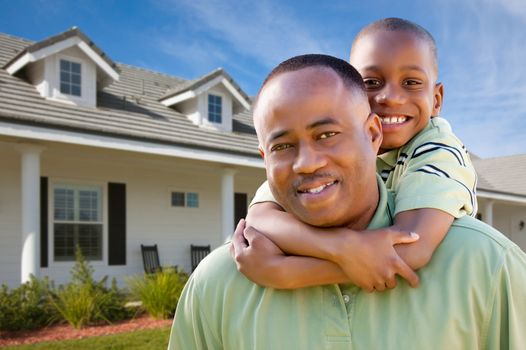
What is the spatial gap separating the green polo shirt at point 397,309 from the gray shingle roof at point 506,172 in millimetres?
25653

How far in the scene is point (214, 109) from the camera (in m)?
13.0

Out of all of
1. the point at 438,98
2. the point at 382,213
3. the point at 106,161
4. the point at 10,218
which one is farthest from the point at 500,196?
the point at 382,213

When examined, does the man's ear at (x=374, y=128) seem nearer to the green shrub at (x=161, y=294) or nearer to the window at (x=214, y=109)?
the green shrub at (x=161, y=294)

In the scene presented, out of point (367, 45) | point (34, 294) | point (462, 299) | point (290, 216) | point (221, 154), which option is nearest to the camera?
point (462, 299)

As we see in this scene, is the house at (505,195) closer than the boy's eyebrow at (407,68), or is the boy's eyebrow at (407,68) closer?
the boy's eyebrow at (407,68)

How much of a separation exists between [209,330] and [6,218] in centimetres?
1028

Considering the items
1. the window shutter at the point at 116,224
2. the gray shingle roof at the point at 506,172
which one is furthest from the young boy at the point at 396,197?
the gray shingle roof at the point at 506,172

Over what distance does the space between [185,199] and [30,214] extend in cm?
489

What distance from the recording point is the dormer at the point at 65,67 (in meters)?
10.0

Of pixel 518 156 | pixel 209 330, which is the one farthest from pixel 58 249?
pixel 518 156

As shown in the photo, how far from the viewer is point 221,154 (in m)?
11.3

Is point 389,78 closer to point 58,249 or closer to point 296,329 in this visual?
point 296,329

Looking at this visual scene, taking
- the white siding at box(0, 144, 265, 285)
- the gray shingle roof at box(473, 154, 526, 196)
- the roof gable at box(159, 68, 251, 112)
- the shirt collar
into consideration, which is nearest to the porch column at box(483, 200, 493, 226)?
the gray shingle roof at box(473, 154, 526, 196)

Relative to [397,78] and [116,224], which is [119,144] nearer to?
[116,224]
